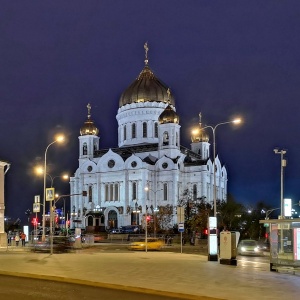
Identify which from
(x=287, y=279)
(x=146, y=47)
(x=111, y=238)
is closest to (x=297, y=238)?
(x=287, y=279)

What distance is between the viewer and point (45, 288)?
17.2m

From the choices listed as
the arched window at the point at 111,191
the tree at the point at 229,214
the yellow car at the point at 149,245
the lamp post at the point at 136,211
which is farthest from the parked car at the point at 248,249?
the arched window at the point at 111,191

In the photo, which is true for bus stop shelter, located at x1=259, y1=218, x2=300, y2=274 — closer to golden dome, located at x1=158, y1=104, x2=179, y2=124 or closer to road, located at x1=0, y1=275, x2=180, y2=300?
road, located at x1=0, y1=275, x2=180, y2=300

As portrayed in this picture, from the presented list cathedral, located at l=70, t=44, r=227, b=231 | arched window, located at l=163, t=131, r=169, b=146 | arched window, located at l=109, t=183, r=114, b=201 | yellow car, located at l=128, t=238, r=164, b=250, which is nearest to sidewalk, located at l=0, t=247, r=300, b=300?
yellow car, located at l=128, t=238, r=164, b=250

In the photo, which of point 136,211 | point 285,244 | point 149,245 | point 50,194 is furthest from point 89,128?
point 285,244

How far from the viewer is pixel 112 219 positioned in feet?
340

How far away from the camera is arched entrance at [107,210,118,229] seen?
10273 centimetres

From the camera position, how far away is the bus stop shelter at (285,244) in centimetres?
2259

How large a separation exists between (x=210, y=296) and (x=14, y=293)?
543 centimetres

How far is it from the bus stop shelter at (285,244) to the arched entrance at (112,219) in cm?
8022

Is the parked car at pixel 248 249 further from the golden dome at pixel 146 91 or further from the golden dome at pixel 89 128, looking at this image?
the golden dome at pixel 89 128

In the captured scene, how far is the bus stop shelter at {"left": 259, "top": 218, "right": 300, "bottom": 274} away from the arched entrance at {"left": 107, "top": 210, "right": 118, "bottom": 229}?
80219 millimetres

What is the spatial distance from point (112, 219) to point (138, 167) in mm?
10745

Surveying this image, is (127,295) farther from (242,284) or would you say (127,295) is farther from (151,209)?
(151,209)
